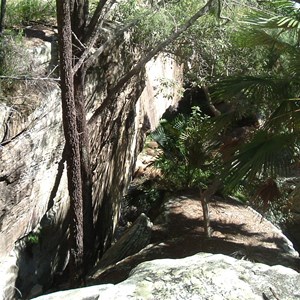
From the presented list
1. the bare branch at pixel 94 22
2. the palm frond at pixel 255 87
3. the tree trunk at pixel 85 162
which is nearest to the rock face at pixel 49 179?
the tree trunk at pixel 85 162

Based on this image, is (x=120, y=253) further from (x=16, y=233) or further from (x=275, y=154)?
(x=275, y=154)

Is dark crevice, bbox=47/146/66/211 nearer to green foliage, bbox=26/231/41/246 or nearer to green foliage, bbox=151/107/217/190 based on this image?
green foliage, bbox=26/231/41/246

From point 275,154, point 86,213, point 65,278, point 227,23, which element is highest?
point 227,23

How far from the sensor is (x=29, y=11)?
27.2 feet

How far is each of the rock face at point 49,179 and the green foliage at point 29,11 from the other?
0.97 metres

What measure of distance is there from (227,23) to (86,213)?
346cm

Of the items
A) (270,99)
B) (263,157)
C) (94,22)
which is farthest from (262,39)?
(94,22)

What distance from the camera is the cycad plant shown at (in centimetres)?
704

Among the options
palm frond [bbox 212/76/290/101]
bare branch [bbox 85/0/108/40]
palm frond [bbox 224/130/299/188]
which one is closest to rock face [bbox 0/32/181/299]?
bare branch [bbox 85/0/108/40]

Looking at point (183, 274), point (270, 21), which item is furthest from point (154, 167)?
point (183, 274)

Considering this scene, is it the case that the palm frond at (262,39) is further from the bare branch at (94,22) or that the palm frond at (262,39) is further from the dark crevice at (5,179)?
the dark crevice at (5,179)

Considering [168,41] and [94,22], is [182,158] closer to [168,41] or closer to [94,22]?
[168,41]

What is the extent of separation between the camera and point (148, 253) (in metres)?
8.33

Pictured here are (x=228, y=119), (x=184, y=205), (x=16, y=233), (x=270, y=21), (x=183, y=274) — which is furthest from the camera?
(x=184, y=205)
